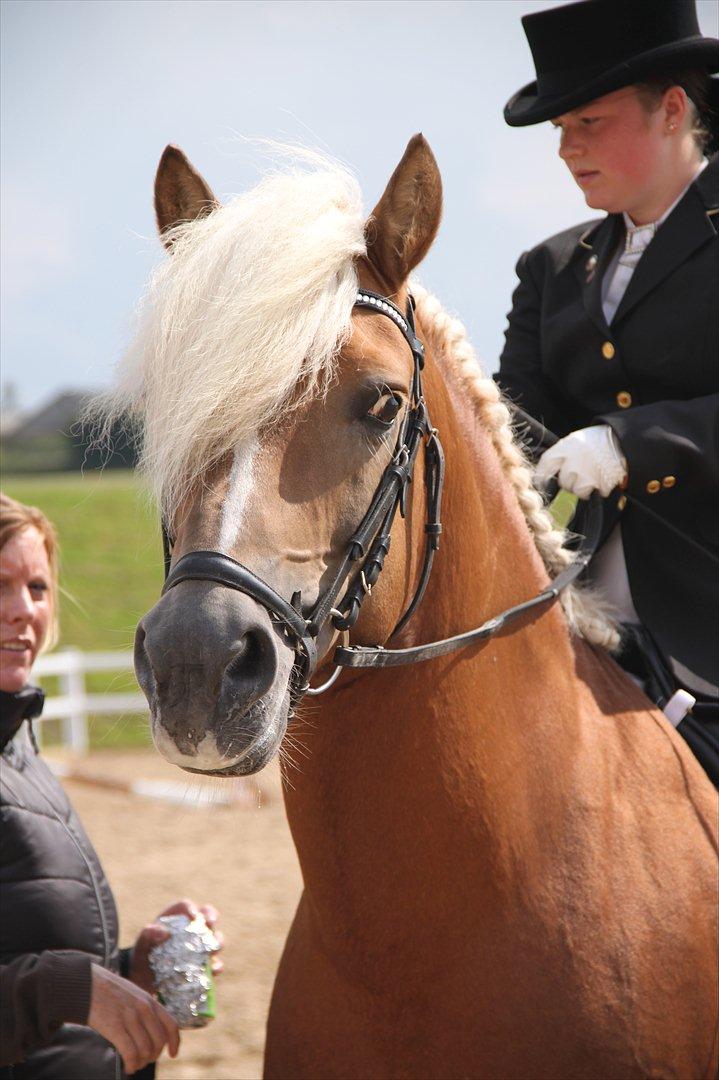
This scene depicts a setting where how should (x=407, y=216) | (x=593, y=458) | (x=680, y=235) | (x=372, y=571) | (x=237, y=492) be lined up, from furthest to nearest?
(x=680, y=235), (x=593, y=458), (x=407, y=216), (x=372, y=571), (x=237, y=492)

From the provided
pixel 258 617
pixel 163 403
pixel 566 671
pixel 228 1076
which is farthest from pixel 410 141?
pixel 228 1076

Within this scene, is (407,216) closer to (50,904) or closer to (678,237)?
(678,237)

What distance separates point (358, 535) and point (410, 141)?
2.75ft

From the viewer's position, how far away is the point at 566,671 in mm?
2848

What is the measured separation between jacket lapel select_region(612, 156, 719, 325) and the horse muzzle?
5.87ft

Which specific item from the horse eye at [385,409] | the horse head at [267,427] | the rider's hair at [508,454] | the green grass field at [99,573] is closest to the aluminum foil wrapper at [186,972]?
the horse head at [267,427]

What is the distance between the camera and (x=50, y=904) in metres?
3.06

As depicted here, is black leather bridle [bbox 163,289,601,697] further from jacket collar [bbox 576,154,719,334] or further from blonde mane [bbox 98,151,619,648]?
jacket collar [bbox 576,154,719,334]

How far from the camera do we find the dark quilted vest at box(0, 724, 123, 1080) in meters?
3.02

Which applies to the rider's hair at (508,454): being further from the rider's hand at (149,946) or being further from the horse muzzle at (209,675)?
the rider's hand at (149,946)

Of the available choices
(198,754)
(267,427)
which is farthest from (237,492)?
(198,754)

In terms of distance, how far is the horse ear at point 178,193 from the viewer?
8.56ft

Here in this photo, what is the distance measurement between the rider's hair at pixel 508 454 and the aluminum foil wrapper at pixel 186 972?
4.33 feet

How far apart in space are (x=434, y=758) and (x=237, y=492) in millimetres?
805
